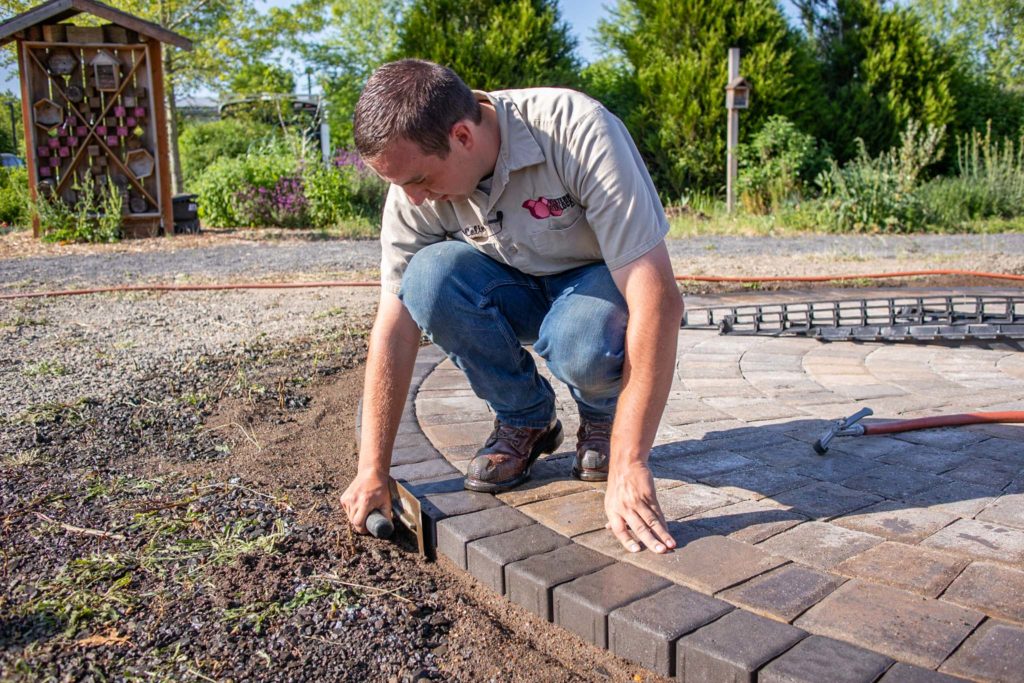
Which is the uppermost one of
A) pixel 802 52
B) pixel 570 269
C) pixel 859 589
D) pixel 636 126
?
pixel 802 52

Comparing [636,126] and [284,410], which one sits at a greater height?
[636,126]

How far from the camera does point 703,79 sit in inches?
480

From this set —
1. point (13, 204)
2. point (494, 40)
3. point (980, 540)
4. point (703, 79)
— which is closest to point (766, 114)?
point (703, 79)

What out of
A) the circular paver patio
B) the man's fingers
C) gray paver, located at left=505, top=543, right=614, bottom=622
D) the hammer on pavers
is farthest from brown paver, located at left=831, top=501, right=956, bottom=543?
the hammer on pavers

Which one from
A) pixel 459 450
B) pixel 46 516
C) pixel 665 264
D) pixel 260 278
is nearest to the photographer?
pixel 665 264

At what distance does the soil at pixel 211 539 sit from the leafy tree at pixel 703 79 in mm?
9134

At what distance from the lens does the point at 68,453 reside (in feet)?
8.67

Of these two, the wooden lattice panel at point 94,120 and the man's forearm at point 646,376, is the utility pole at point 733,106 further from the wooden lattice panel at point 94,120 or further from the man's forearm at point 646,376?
the man's forearm at point 646,376

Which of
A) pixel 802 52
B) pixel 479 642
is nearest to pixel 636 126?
pixel 802 52

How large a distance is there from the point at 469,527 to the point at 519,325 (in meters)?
0.61

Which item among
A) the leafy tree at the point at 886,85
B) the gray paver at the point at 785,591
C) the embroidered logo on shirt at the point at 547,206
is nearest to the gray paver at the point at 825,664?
the gray paver at the point at 785,591

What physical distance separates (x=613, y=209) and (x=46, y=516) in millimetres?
1584

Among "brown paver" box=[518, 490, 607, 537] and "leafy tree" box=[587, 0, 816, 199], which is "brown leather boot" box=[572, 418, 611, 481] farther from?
"leafy tree" box=[587, 0, 816, 199]

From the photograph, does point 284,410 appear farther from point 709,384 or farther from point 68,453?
point 709,384
